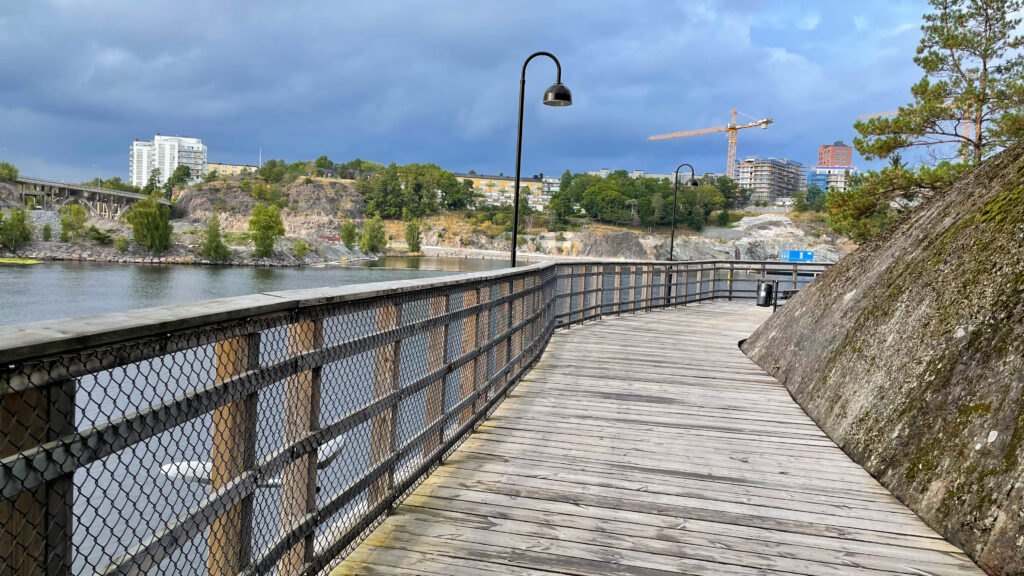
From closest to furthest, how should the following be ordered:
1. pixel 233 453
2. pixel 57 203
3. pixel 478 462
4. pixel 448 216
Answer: pixel 233 453, pixel 478 462, pixel 57 203, pixel 448 216

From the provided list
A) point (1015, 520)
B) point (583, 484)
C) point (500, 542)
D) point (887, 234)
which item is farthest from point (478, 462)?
point (887, 234)

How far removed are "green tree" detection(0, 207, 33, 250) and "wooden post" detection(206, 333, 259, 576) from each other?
105m

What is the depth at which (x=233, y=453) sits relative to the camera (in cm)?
218

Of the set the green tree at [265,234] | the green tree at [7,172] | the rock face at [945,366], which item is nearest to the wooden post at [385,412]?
the rock face at [945,366]

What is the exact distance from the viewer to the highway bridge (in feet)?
368

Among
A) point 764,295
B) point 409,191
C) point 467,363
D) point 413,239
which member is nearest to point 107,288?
point 764,295

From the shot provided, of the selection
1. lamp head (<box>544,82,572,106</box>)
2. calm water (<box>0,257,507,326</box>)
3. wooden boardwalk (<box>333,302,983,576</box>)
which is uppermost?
lamp head (<box>544,82,572,106</box>)

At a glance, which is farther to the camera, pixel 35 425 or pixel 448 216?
pixel 448 216

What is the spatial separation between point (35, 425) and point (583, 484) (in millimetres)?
3310

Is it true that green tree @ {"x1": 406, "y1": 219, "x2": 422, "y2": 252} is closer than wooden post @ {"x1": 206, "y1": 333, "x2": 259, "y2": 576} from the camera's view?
No

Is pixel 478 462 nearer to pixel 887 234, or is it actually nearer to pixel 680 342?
pixel 887 234

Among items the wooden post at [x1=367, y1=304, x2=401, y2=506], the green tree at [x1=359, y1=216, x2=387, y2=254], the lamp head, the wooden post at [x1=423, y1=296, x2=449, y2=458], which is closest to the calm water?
the lamp head

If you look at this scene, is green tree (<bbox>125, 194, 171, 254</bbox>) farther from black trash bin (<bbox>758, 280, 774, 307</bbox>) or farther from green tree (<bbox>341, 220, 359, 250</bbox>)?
black trash bin (<bbox>758, 280, 774, 307</bbox>)

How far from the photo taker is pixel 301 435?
2.62 m
